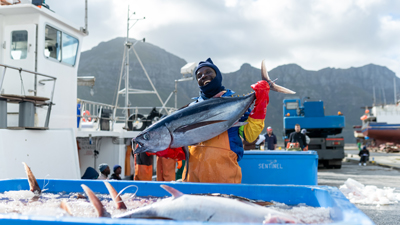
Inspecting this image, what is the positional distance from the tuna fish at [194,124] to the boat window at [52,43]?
5719 millimetres

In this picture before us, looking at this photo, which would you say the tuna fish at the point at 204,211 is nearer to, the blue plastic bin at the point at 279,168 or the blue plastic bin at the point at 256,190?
the blue plastic bin at the point at 256,190

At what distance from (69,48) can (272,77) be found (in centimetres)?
13801

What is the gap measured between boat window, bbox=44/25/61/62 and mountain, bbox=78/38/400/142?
4221 inches

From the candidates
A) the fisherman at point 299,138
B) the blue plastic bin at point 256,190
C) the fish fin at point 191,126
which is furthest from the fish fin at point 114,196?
the fisherman at point 299,138

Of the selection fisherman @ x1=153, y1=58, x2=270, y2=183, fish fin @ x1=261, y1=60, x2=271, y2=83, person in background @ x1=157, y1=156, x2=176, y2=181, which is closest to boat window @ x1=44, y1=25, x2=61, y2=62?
person in background @ x1=157, y1=156, x2=176, y2=181

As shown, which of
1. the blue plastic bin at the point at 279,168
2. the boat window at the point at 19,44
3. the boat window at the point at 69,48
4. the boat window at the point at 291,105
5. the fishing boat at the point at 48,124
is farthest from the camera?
the boat window at the point at 291,105

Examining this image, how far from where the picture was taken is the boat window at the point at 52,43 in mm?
7039

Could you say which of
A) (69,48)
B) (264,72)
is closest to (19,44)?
(69,48)

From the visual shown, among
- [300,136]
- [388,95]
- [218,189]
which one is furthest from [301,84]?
[218,189]

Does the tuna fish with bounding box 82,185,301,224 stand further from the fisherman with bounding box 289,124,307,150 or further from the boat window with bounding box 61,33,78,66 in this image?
the fisherman with bounding box 289,124,307,150

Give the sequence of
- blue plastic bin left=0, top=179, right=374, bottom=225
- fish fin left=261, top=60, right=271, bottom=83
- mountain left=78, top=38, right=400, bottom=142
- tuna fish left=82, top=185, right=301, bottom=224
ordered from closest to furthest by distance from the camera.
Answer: tuna fish left=82, top=185, right=301, bottom=224, blue plastic bin left=0, top=179, right=374, bottom=225, fish fin left=261, top=60, right=271, bottom=83, mountain left=78, top=38, right=400, bottom=142

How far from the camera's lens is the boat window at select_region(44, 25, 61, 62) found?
7039mm

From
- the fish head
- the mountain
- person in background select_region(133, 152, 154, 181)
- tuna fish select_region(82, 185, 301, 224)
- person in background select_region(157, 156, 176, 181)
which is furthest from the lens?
the mountain

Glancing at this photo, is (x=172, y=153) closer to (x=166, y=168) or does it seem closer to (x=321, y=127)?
(x=166, y=168)
